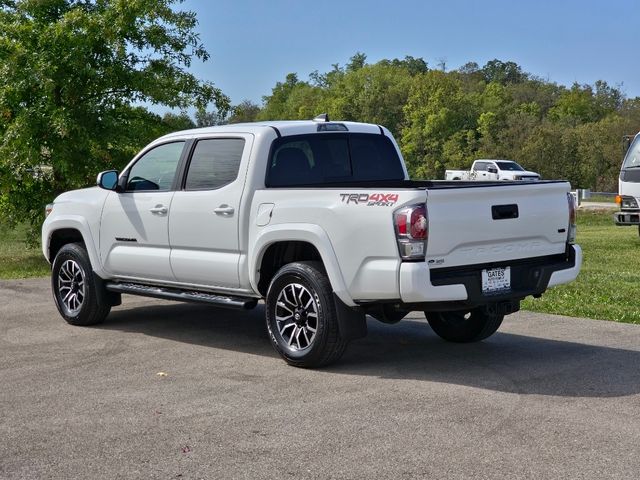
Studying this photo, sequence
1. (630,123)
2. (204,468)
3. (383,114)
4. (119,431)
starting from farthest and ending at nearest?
(383,114) < (630,123) < (119,431) < (204,468)

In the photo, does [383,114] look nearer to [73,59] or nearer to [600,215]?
[600,215]

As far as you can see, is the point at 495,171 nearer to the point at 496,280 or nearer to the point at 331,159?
the point at 331,159

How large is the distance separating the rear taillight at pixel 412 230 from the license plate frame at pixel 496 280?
2.12 ft

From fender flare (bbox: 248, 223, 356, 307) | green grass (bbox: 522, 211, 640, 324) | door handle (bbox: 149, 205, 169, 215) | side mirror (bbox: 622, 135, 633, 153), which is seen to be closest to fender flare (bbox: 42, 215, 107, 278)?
door handle (bbox: 149, 205, 169, 215)

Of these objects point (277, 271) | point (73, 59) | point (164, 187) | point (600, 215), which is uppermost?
point (73, 59)

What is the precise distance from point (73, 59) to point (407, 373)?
11.6 meters

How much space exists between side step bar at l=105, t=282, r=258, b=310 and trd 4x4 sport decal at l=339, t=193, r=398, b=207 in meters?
1.43

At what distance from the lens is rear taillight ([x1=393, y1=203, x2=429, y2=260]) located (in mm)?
7008

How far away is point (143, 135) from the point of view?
1811cm

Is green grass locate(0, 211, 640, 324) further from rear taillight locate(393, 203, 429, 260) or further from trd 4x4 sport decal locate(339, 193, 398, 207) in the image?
trd 4x4 sport decal locate(339, 193, 398, 207)

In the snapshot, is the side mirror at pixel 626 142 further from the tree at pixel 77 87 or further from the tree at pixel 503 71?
the tree at pixel 503 71

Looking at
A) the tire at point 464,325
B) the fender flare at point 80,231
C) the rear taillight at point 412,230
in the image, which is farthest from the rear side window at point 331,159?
the fender flare at point 80,231

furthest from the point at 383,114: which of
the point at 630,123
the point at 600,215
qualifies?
the point at 600,215

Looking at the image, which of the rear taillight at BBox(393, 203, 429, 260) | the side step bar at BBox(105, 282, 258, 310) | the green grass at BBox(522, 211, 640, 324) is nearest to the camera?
the rear taillight at BBox(393, 203, 429, 260)
